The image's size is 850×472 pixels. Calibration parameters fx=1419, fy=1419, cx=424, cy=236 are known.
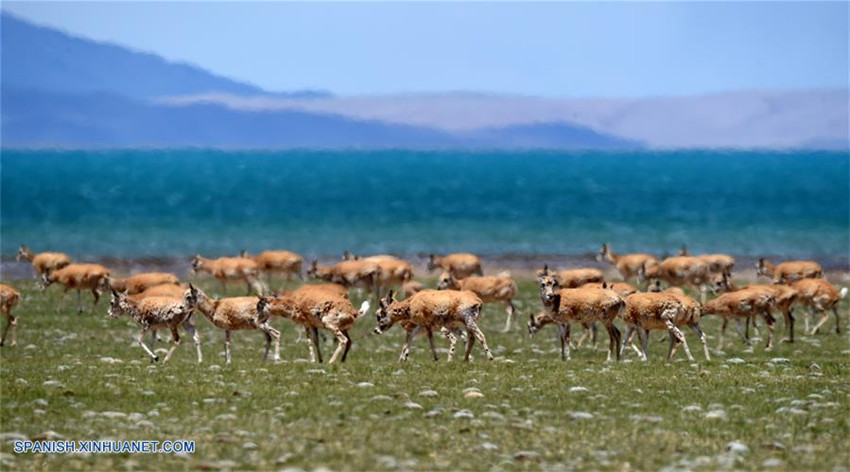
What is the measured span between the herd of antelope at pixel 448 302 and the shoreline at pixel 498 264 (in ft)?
37.2

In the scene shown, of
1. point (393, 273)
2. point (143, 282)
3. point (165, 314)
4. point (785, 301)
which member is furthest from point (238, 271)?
point (785, 301)

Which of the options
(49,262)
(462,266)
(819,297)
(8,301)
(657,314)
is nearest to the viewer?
(657,314)

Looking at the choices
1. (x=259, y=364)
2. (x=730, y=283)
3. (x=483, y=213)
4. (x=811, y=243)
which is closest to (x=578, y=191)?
(x=483, y=213)

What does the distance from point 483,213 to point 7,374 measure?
96797 mm

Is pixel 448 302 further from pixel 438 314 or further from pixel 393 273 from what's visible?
pixel 393 273

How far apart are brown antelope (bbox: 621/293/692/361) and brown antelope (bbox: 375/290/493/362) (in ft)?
10.4

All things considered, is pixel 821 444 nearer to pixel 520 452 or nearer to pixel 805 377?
pixel 520 452

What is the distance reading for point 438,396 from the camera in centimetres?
2236

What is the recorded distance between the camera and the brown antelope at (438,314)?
27953mm

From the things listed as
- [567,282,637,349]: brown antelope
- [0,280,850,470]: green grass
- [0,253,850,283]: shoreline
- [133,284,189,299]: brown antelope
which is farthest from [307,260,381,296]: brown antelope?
[0,280,850,470]: green grass

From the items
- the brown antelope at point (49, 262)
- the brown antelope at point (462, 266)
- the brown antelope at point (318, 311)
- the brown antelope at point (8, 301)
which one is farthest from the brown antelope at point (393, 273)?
the brown antelope at point (318, 311)

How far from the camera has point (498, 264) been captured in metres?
66.7

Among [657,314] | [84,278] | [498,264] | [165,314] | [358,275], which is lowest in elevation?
[498,264]

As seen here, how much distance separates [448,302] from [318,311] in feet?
8.59
